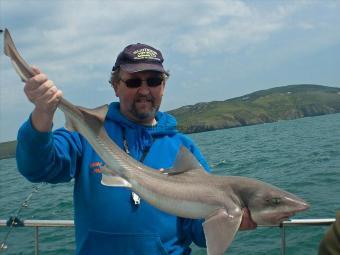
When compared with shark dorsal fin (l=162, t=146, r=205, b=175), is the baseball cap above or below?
above

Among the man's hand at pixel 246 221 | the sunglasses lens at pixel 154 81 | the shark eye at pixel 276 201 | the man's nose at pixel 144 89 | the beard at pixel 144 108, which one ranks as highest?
the sunglasses lens at pixel 154 81

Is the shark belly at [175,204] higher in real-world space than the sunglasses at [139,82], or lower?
lower

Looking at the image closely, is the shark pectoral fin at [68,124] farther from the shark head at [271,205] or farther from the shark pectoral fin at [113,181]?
the shark head at [271,205]

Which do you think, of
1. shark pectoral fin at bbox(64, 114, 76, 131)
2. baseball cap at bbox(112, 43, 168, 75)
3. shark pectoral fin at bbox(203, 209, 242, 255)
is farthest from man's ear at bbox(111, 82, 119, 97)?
shark pectoral fin at bbox(203, 209, 242, 255)

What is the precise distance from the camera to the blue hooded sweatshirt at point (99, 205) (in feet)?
14.1

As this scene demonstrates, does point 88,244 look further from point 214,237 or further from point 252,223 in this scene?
point 252,223

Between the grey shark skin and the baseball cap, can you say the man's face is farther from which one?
the grey shark skin

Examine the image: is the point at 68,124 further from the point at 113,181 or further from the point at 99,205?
the point at 99,205

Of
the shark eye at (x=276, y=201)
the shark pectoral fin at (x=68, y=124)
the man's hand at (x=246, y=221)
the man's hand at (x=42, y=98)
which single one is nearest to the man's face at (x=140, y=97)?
the shark pectoral fin at (x=68, y=124)

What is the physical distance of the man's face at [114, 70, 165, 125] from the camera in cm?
510

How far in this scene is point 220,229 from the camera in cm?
408

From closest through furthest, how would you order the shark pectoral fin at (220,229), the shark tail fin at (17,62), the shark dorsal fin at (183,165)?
A: the shark tail fin at (17,62) < the shark pectoral fin at (220,229) < the shark dorsal fin at (183,165)

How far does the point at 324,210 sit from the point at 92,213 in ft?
34.5

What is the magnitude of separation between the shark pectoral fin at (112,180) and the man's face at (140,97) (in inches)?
40.2
